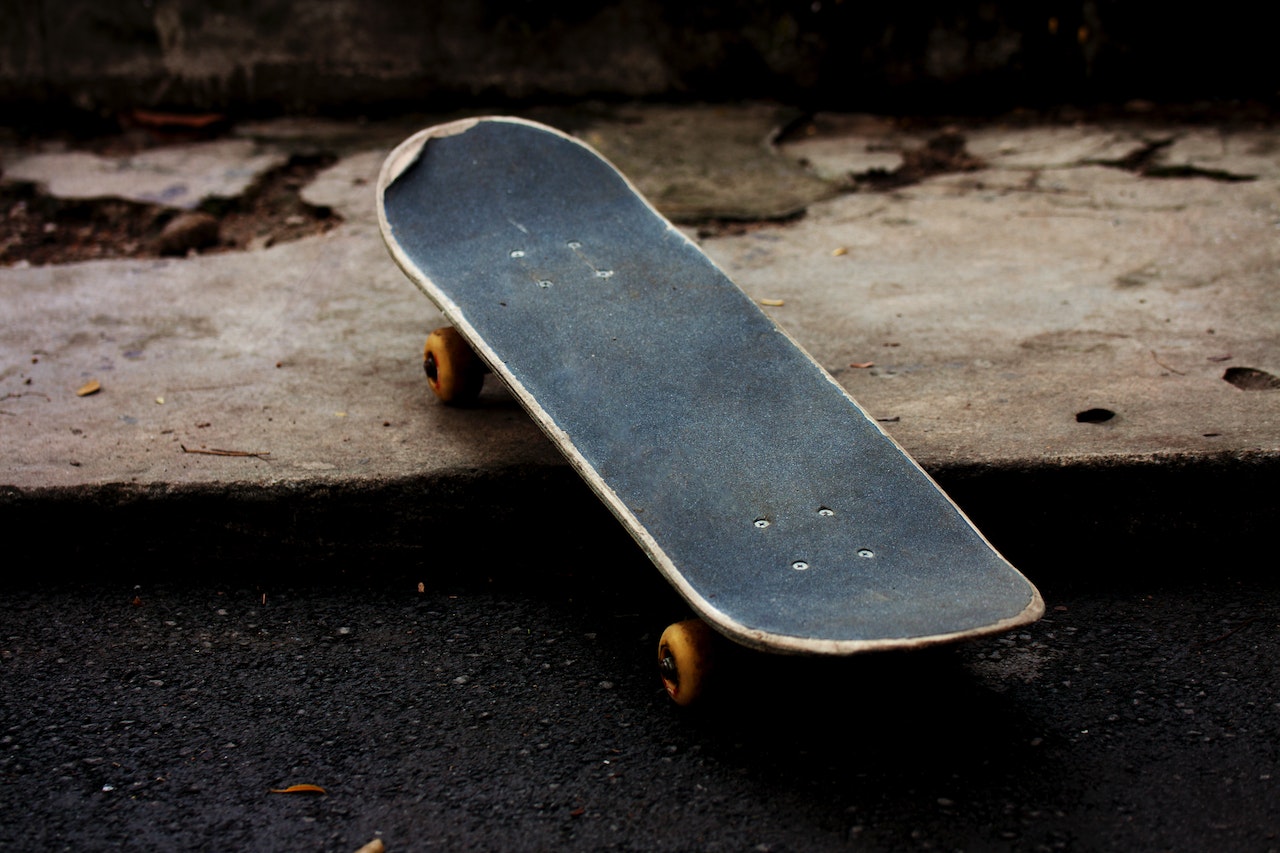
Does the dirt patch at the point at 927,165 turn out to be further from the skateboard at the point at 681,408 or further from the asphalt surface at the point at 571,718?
the asphalt surface at the point at 571,718

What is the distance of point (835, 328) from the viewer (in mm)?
2355

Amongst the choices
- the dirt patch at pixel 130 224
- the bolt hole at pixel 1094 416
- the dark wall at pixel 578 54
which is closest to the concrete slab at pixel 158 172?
the dirt patch at pixel 130 224

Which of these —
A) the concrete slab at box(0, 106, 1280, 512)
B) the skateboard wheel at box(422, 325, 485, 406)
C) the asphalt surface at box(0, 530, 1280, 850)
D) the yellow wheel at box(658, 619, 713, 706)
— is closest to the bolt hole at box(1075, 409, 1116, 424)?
the concrete slab at box(0, 106, 1280, 512)

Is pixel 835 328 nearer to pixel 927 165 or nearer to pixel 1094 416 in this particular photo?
pixel 1094 416

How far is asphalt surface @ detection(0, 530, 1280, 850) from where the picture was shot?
53.1 inches

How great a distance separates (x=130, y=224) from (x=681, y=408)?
219cm

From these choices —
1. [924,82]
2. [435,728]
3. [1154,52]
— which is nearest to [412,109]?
[924,82]

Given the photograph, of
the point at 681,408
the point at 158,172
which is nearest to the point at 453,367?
the point at 681,408

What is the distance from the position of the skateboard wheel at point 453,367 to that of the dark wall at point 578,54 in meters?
2.10

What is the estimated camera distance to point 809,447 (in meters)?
1.66

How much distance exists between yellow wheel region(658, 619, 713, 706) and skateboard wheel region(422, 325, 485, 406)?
0.76m

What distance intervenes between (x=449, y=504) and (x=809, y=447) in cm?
63

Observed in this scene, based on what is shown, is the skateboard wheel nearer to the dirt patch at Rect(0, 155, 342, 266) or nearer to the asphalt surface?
the asphalt surface

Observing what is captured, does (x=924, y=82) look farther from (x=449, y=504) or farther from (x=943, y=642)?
(x=943, y=642)
